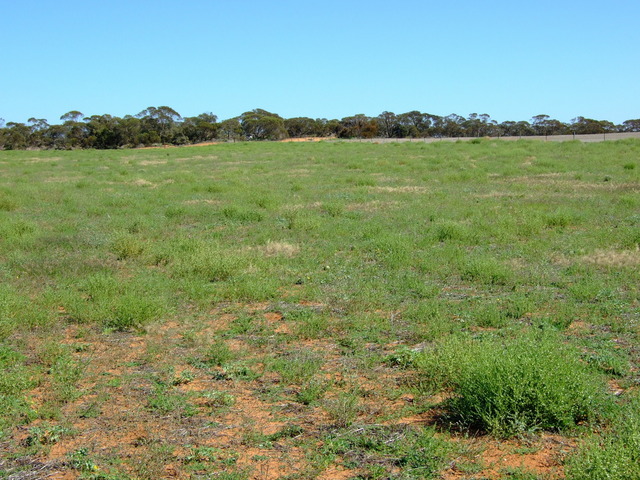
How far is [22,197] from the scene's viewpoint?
62.1 ft

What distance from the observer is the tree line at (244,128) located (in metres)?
86.4

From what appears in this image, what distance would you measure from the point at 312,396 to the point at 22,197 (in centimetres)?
1696

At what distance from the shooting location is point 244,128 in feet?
318

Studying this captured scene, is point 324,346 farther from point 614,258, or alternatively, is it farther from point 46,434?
point 614,258

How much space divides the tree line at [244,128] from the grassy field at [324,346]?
77.7 m

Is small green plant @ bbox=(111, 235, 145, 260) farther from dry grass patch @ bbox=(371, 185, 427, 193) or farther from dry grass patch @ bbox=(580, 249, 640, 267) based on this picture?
dry grass patch @ bbox=(371, 185, 427, 193)

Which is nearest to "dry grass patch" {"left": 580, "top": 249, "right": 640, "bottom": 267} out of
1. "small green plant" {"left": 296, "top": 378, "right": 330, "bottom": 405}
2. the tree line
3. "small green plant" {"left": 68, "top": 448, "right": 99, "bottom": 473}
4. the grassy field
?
the grassy field

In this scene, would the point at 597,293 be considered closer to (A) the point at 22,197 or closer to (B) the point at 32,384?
(B) the point at 32,384

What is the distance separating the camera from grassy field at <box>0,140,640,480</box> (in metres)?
4.31

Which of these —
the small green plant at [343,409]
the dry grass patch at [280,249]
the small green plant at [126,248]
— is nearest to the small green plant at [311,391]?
the small green plant at [343,409]

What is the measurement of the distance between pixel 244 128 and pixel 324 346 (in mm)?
93344

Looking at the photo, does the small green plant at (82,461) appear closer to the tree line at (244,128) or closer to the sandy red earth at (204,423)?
the sandy red earth at (204,423)

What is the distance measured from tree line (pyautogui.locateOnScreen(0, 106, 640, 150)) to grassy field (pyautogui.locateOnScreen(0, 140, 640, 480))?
77.7 m

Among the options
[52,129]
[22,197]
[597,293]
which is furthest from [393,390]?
[52,129]
